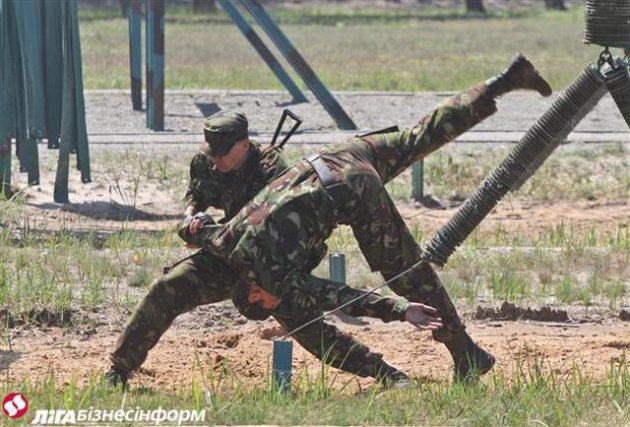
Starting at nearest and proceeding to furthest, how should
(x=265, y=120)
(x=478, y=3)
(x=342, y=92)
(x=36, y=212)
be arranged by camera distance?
(x=36, y=212) → (x=265, y=120) → (x=342, y=92) → (x=478, y=3)

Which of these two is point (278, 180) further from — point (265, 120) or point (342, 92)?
point (342, 92)

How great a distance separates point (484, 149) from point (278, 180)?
881 centimetres

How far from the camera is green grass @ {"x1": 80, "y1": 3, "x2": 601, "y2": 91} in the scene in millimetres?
23156

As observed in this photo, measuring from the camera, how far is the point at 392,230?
7258 millimetres

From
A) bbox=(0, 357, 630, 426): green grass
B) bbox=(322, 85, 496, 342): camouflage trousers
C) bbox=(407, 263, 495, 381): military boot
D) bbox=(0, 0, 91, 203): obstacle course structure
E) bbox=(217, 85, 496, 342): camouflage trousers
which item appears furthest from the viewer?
bbox=(0, 0, 91, 203): obstacle course structure

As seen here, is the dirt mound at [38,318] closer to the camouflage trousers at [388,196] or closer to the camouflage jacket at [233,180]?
the camouflage jacket at [233,180]

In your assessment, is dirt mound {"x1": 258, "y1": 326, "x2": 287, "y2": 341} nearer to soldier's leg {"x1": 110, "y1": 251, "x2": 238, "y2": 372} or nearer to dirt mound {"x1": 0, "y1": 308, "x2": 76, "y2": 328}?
dirt mound {"x1": 0, "y1": 308, "x2": 76, "y2": 328}

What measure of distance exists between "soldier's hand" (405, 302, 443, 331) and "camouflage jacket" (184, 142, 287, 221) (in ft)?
3.22

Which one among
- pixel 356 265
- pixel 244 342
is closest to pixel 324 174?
pixel 244 342

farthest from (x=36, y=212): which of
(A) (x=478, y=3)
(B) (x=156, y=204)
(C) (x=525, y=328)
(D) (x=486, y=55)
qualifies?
(A) (x=478, y=3)

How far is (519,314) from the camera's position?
9.49m

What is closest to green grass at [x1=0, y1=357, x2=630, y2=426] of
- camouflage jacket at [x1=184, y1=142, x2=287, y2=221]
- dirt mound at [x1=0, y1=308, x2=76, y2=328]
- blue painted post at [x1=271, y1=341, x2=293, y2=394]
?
blue painted post at [x1=271, y1=341, x2=293, y2=394]

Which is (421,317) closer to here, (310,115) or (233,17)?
(233,17)

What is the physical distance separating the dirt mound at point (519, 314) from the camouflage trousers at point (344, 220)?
192 cm
